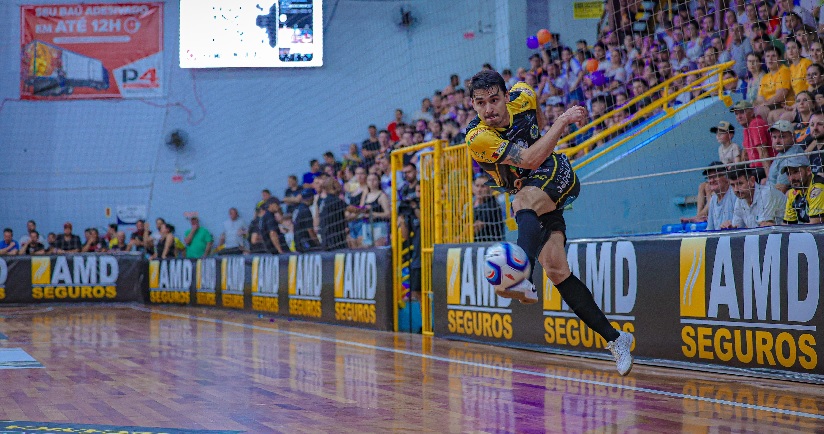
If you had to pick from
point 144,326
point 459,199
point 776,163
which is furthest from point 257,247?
point 776,163

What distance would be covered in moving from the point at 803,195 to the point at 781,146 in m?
1.15

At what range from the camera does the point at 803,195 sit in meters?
8.20

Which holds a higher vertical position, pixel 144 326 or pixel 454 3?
pixel 454 3

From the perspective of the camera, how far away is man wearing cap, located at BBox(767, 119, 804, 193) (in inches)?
341

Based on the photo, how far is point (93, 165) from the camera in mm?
25906

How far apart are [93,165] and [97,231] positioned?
2200mm

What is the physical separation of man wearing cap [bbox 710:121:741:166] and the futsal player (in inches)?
171

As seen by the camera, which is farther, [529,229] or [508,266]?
[529,229]

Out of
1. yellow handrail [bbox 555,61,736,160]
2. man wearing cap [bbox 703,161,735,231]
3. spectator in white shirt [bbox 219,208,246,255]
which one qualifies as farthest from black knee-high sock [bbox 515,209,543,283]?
spectator in white shirt [bbox 219,208,246,255]

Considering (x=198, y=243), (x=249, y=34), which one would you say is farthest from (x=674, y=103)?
(x=249, y=34)

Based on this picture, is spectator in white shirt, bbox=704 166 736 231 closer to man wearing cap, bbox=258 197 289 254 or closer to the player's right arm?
the player's right arm

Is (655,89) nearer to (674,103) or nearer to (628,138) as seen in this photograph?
(674,103)

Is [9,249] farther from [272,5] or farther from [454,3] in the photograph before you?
[454,3]

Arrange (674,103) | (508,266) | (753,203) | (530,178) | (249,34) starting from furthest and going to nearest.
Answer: (249,34) → (674,103) → (753,203) → (530,178) → (508,266)
